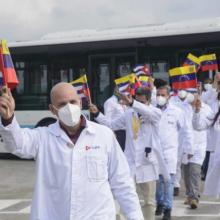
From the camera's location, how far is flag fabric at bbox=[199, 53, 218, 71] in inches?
514

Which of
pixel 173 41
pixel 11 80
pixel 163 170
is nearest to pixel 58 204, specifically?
pixel 11 80

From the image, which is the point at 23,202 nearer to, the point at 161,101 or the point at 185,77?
the point at 161,101

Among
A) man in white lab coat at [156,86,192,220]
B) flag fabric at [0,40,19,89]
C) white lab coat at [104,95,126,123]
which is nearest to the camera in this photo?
flag fabric at [0,40,19,89]

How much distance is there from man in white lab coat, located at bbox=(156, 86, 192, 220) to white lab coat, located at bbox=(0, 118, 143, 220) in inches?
163

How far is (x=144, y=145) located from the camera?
23.3 ft

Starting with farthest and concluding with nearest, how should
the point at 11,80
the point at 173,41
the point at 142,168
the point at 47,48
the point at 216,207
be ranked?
1. the point at 47,48
2. the point at 173,41
3. the point at 216,207
4. the point at 142,168
5. the point at 11,80

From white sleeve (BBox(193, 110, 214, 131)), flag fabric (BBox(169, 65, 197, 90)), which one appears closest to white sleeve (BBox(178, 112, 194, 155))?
flag fabric (BBox(169, 65, 197, 90))

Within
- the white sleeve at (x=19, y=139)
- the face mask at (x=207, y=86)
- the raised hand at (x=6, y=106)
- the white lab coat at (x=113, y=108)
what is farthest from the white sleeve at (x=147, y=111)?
the face mask at (x=207, y=86)

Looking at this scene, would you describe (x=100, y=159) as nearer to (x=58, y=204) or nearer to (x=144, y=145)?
(x=58, y=204)

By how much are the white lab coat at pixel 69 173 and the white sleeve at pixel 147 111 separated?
2.97m

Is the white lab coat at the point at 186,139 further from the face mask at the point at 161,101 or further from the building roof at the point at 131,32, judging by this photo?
the building roof at the point at 131,32

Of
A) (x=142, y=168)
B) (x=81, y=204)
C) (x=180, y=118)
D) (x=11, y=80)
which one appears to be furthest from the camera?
(x=180, y=118)

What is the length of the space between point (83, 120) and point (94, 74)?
472 inches

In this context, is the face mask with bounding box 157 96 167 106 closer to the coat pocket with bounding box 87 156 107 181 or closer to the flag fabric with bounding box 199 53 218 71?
the coat pocket with bounding box 87 156 107 181
